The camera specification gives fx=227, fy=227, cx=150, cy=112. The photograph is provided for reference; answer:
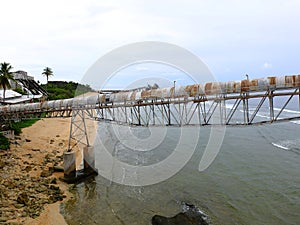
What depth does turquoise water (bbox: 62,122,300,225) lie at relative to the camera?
522 inches

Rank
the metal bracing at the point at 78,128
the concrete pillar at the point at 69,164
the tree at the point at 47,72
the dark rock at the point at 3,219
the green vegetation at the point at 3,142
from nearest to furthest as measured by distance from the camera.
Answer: the dark rock at the point at 3,219 < the concrete pillar at the point at 69,164 < the metal bracing at the point at 78,128 < the green vegetation at the point at 3,142 < the tree at the point at 47,72

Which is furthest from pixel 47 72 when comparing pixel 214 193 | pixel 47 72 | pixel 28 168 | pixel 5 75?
pixel 214 193

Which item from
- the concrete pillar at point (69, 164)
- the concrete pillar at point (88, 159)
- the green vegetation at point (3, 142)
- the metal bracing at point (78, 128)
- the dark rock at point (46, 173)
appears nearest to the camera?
the concrete pillar at point (69, 164)

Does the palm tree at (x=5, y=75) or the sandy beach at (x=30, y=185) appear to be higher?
the palm tree at (x=5, y=75)

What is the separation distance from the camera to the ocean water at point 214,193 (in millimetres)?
13281

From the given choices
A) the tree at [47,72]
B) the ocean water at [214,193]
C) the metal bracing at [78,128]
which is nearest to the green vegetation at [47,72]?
the tree at [47,72]

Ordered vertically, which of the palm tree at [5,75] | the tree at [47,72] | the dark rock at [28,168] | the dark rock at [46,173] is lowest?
the dark rock at [46,173]

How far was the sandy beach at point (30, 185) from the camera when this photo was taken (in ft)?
40.5

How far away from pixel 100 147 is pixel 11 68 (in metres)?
22.8

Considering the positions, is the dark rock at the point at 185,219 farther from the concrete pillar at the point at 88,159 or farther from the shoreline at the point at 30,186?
the concrete pillar at the point at 88,159

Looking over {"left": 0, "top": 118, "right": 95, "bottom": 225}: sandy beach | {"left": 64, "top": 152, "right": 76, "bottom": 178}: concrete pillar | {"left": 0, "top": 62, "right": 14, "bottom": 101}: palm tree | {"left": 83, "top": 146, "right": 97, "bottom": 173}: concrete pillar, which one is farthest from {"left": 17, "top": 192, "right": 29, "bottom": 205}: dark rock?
{"left": 0, "top": 62, "right": 14, "bottom": 101}: palm tree

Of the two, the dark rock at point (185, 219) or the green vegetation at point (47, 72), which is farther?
the green vegetation at point (47, 72)

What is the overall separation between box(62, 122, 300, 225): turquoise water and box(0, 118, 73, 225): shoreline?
1.01 metres

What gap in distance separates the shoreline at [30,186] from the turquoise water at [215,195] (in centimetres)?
101
